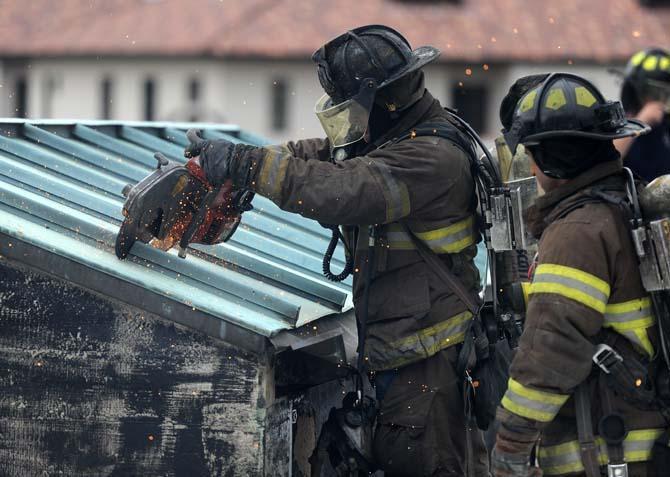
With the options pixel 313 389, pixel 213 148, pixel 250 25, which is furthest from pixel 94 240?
pixel 250 25

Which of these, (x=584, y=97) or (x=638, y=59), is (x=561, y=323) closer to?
(x=584, y=97)

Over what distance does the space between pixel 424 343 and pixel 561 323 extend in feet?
3.01

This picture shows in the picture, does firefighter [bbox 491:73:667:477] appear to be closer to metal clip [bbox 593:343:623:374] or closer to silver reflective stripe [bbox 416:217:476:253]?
metal clip [bbox 593:343:623:374]

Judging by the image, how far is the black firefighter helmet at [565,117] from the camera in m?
3.78

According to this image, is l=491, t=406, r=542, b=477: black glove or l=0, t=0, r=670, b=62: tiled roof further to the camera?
l=0, t=0, r=670, b=62: tiled roof

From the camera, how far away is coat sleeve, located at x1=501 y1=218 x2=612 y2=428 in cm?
354

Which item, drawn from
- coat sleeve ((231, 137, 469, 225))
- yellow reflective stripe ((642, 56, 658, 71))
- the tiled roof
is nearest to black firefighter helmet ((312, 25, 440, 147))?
coat sleeve ((231, 137, 469, 225))

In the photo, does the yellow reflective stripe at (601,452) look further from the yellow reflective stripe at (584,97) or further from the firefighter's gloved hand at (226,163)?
the firefighter's gloved hand at (226,163)

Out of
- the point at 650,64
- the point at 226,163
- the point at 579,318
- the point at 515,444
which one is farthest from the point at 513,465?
the point at 650,64

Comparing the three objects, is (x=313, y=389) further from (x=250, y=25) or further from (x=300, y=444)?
(x=250, y=25)

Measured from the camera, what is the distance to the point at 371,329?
4.45 metres

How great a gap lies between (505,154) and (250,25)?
32.2 m

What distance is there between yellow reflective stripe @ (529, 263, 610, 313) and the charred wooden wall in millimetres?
1082

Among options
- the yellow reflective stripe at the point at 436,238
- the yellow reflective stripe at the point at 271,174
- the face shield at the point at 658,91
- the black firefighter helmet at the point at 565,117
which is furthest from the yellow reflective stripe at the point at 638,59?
the yellow reflective stripe at the point at 271,174
